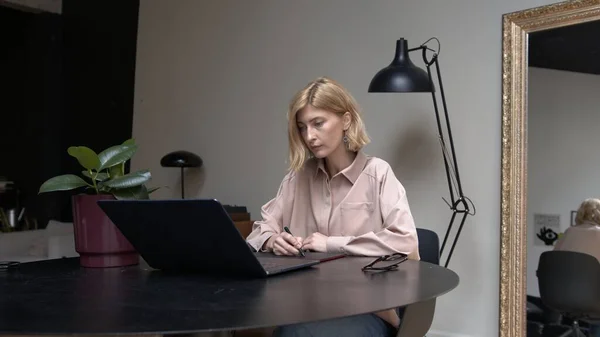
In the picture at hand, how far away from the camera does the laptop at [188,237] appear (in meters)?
1.34

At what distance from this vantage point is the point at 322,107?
1.96m

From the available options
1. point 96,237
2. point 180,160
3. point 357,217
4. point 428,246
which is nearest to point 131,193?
point 96,237

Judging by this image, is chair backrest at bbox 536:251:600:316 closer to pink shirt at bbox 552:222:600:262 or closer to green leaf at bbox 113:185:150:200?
pink shirt at bbox 552:222:600:262

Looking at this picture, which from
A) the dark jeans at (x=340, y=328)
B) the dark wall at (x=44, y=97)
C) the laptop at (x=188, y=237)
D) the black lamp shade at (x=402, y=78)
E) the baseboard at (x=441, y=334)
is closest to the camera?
the laptop at (x=188, y=237)

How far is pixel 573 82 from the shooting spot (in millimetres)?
2795

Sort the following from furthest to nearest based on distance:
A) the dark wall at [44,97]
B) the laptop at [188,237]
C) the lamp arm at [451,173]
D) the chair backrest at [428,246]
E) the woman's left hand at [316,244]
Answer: the dark wall at [44,97] < the lamp arm at [451,173] < the chair backrest at [428,246] < the woman's left hand at [316,244] < the laptop at [188,237]

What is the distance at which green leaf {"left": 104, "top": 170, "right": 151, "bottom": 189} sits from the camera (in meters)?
1.66

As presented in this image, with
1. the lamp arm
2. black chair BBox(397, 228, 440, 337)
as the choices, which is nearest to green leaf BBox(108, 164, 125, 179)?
black chair BBox(397, 228, 440, 337)

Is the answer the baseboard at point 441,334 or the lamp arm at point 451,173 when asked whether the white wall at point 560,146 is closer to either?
the lamp arm at point 451,173

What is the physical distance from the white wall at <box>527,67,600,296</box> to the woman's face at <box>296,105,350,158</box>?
4.15 ft

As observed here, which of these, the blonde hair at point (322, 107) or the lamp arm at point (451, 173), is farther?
the lamp arm at point (451, 173)

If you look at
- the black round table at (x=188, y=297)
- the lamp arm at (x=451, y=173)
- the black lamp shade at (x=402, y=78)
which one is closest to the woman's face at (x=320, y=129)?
the black round table at (x=188, y=297)

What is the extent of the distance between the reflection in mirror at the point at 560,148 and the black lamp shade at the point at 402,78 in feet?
1.56

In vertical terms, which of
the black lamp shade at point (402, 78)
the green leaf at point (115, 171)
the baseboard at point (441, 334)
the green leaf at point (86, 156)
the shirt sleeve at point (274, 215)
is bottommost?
the baseboard at point (441, 334)
